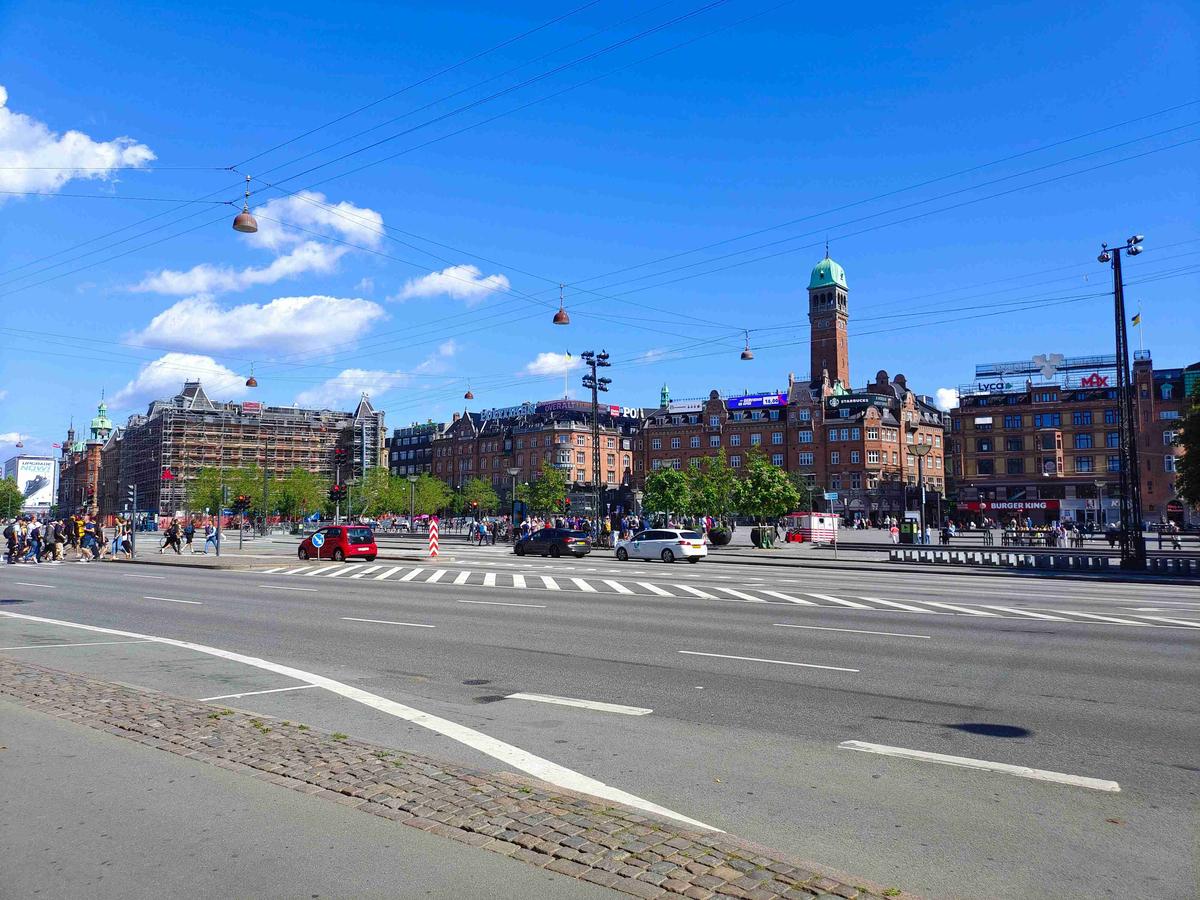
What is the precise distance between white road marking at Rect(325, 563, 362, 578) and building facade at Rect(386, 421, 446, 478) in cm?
12359

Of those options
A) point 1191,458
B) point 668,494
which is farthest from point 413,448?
point 1191,458

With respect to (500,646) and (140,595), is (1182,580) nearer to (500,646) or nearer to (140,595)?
(500,646)

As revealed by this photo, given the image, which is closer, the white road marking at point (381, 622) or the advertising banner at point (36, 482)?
the white road marking at point (381, 622)

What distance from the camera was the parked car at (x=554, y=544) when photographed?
4327 centimetres

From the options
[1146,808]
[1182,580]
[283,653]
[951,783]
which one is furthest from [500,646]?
[1182,580]

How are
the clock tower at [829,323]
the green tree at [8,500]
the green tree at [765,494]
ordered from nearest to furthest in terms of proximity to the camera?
the green tree at [765,494]
the clock tower at [829,323]
the green tree at [8,500]

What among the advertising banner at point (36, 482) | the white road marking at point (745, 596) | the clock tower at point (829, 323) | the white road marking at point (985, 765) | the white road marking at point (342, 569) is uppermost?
the clock tower at point (829, 323)

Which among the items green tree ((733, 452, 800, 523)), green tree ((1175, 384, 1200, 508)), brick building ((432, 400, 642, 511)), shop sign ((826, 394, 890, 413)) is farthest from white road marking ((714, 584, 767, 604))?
brick building ((432, 400, 642, 511))

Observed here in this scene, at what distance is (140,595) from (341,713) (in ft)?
51.1

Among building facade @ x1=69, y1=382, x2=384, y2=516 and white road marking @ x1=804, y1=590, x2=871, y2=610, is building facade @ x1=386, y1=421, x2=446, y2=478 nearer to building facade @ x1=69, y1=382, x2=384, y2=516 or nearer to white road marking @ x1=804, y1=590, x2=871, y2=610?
building facade @ x1=69, y1=382, x2=384, y2=516

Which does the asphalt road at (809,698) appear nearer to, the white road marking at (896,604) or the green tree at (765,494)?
the white road marking at (896,604)

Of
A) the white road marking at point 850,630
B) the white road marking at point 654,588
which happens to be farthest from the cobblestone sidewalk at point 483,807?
the white road marking at point 654,588

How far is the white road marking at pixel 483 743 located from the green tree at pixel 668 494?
54028 mm

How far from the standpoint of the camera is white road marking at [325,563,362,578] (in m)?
29.3
